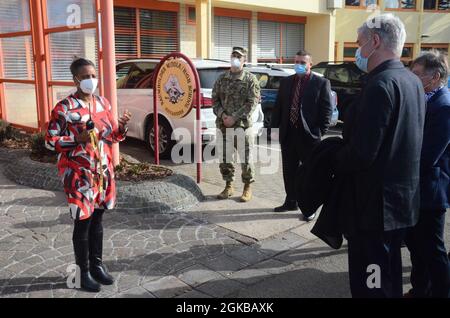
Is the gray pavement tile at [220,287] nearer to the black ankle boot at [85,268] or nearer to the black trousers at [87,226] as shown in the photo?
the black ankle boot at [85,268]

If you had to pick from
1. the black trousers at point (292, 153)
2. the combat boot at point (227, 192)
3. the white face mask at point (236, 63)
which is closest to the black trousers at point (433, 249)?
the black trousers at point (292, 153)

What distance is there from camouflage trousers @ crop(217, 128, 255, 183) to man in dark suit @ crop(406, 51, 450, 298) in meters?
2.73

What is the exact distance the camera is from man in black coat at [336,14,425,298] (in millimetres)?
2482

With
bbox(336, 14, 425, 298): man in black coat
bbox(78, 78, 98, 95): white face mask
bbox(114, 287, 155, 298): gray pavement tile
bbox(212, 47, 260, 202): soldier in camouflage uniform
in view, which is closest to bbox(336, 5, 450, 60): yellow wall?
bbox(212, 47, 260, 202): soldier in camouflage uniform

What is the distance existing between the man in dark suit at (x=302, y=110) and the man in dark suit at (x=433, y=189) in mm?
1817

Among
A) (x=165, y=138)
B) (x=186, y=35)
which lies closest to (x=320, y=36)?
(x=186, y=35)

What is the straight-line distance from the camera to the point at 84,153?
339cm

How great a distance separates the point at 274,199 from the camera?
6.17 metres

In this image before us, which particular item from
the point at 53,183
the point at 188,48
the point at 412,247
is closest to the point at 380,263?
the point at 412,247

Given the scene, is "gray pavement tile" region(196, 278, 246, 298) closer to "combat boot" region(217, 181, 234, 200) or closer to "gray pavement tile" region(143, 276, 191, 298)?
"gray pavement tile" region(143, 276, 191, 298)

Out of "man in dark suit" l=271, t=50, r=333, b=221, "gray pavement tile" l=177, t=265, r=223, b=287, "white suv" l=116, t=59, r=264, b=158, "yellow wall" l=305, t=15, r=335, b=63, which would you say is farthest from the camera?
"yellow wall" l=305, t=15, r=335, b=63

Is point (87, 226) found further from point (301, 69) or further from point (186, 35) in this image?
point (186, 35)

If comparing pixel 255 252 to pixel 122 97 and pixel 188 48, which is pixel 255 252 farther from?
pixel 188 48

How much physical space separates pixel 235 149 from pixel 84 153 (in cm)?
290
